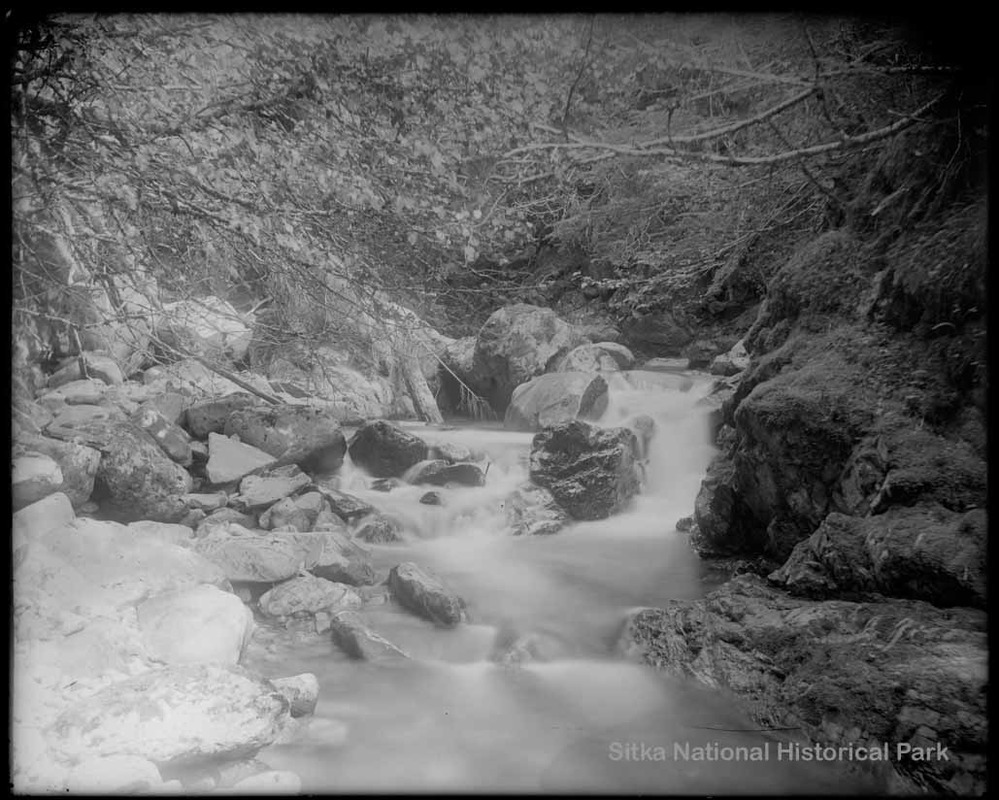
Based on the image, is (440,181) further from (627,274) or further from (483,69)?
(627,274)

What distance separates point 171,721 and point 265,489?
1261 millimetres

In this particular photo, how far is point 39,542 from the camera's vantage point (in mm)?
2145

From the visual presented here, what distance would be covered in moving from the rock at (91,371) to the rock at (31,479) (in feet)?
0.97

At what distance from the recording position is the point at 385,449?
296 centimetres

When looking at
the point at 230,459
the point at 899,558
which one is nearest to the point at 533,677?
the point at 899,558

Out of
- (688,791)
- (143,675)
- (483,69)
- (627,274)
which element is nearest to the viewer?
(688,791)

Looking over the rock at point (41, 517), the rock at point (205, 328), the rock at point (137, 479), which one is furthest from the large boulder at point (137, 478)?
the rock at point (205, 328)

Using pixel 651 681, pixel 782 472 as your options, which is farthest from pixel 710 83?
pixel 651 681

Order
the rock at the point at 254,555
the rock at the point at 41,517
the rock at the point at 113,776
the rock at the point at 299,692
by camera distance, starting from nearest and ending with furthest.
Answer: the rock at the point at 113,776 < the rock at the point at 299,692 < the rock at the point at 41,517 < the rock at the point at 254,555

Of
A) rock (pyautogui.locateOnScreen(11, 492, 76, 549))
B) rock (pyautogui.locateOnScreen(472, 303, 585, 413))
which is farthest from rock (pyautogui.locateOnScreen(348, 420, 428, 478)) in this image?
rock (pyautogui.locateOnScreen(11, 492, 76, 549))

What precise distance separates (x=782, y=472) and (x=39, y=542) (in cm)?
296

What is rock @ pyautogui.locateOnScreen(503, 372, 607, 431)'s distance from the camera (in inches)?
104

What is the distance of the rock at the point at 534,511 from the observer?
2627mm

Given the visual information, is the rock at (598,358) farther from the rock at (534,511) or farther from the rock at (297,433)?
the rock at (297,433)
